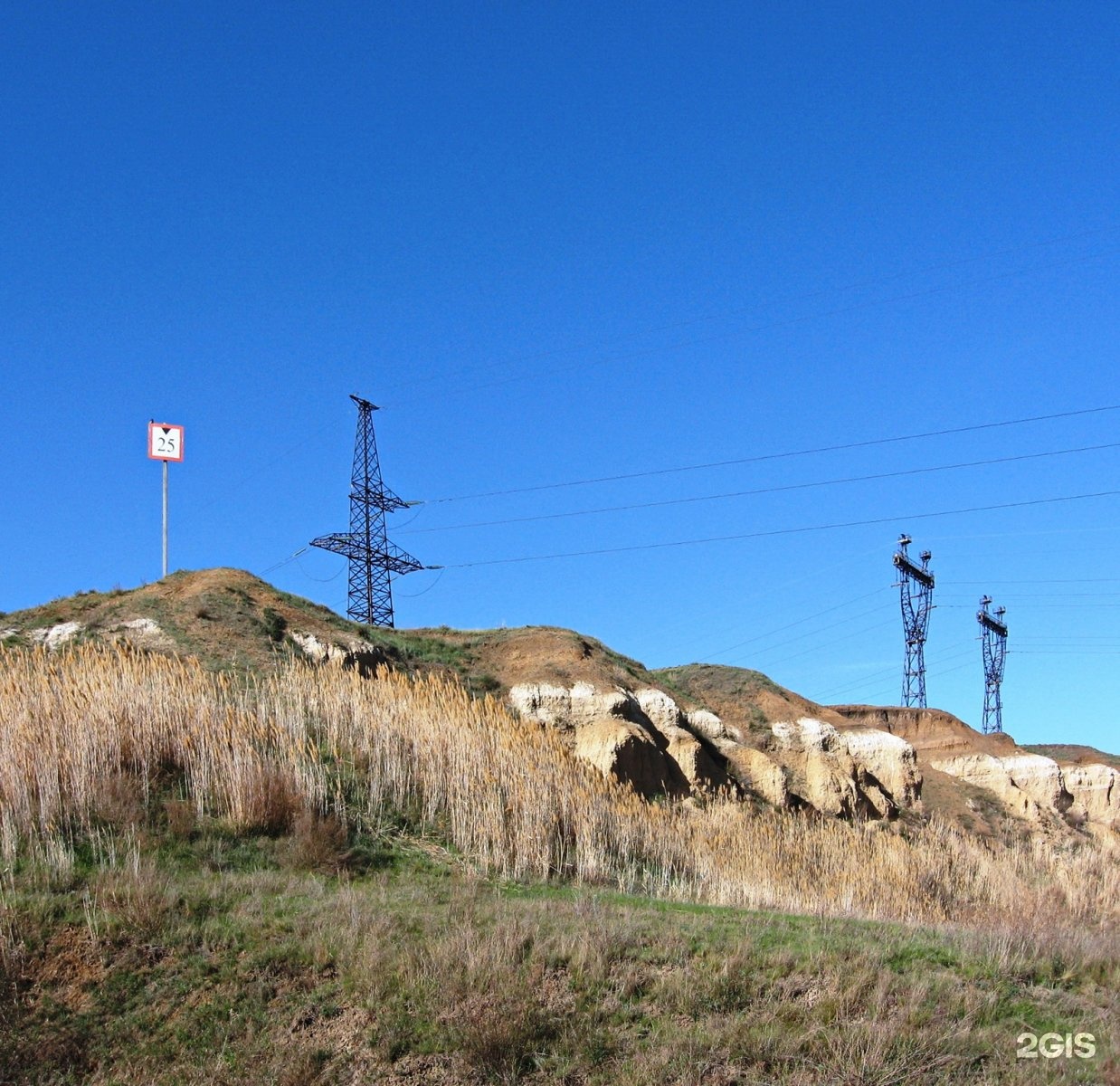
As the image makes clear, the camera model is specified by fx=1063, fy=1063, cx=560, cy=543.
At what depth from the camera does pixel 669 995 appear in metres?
8.75

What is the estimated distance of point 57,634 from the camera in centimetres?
2628

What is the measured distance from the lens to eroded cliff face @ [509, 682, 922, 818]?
2492cm

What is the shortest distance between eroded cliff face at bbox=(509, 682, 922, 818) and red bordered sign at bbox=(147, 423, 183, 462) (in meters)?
11.7

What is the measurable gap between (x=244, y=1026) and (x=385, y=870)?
4948mm

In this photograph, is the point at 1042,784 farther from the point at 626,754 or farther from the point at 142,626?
the point at 142,626

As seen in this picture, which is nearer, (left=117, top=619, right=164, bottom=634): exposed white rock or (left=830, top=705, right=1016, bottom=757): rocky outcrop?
(left=117, top=619, right=164, bottom=634): exposed white rock

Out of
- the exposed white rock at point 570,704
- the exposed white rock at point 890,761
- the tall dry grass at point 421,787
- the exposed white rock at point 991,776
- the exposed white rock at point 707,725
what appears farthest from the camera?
the exposed white rock at point 991,776

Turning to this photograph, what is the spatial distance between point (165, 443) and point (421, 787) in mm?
18058

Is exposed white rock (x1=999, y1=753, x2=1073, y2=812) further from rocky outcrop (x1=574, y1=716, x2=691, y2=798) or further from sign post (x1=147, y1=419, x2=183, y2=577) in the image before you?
sign post (x1=147, y1=419, x2=183, y2=577)

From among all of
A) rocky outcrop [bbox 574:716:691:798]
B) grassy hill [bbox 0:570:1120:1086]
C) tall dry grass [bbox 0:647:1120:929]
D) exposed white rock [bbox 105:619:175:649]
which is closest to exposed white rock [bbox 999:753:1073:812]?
rocky outcrop [bbox 574:716:691:798]

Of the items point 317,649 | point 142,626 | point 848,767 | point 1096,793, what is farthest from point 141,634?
point 1096,793

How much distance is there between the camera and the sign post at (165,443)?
2964 centimetres

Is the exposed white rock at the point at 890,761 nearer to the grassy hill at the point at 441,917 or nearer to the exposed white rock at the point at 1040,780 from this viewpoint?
the exposed white rock at the point at 1040,780

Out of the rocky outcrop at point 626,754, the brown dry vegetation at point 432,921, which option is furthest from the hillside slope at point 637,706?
the brown dry vegetation at point 432,921
